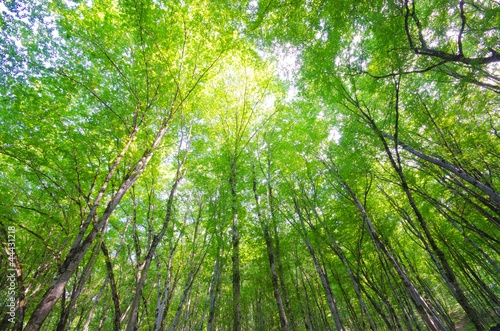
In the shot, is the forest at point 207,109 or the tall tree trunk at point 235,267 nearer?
the forest at point 207,109

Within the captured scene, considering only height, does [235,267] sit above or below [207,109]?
below

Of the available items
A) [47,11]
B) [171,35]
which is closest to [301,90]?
[171,35]

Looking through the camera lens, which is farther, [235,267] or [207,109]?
[207,109]

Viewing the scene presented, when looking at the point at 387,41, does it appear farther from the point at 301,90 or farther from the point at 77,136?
the point at 77,136

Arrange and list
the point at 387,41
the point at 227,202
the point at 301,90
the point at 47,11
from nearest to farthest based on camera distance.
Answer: the point at 387,41 → the point at 47,11 → the point at 301,90 → the point at 227,202

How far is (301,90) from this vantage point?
7047 millimetres

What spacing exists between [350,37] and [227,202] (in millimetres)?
7894

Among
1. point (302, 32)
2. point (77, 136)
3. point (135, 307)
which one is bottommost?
point (135, 307)

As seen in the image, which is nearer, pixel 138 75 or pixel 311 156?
pixel 138 75

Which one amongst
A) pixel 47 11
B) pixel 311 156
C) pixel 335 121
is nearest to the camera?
pixel 47 11

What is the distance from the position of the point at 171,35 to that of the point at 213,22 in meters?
1.42

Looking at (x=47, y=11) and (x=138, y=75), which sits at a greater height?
(x=47, y=11)

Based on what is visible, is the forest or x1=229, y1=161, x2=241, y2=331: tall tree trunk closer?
the forest

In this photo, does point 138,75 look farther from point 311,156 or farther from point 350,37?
point 311,156
